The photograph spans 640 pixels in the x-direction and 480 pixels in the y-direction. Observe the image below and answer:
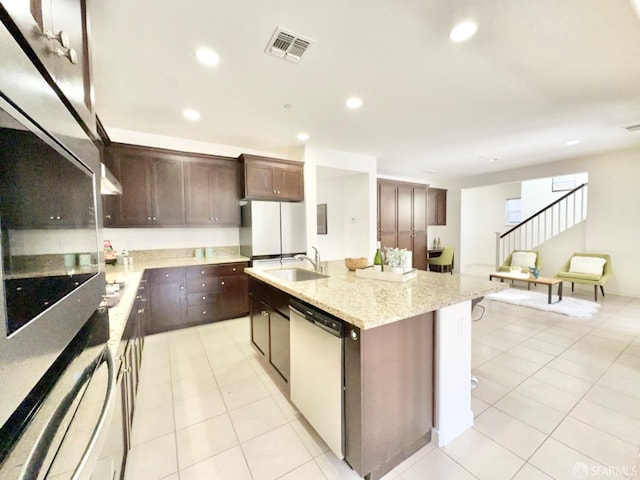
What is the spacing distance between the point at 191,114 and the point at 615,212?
24.1ft

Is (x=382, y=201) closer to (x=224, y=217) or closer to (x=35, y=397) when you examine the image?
(x=224, y=217)

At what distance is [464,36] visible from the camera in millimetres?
1920

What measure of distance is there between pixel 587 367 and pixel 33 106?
392 centimetres

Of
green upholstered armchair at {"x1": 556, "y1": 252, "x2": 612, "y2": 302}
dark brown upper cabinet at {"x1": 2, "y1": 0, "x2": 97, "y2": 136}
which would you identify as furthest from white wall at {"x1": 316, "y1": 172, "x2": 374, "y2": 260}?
dark brown upper cabinet at {"x1": 2, "y1": 0, "x2": 97, "y2": 136}

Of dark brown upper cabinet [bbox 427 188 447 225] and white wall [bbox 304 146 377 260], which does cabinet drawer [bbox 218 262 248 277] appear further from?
dark brown upper cabinet [bbox 427 188 447 225]

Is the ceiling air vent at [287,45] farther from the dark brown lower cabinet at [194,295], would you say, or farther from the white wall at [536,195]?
the white wall at [536,195]

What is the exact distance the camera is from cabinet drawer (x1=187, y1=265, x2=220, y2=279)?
358 cm

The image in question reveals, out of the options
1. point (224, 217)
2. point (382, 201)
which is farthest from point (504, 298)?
point (224, 217)

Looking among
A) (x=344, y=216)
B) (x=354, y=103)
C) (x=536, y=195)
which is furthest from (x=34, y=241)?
(x=536, y=195)

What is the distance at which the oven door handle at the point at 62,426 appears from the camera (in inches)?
17.5

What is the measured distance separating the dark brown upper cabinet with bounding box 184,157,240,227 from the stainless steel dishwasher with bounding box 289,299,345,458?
105 inches

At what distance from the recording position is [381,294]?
1.71 metres

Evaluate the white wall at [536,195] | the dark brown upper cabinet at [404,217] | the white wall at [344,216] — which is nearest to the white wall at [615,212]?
the white wall at [536,195]

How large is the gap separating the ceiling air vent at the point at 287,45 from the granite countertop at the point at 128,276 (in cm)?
208
